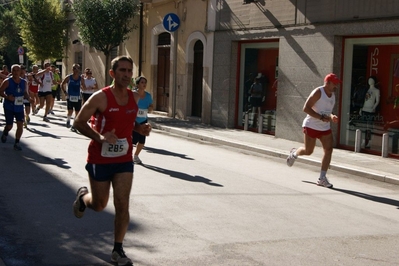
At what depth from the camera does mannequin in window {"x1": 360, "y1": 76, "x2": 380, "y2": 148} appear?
51.5 ft

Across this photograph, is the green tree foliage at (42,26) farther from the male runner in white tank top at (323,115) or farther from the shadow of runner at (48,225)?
the male runner in white tank top at (323,115)

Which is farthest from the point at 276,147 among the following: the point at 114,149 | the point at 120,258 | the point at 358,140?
the point at 120,258

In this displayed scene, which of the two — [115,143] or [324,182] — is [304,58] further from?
[115,143]

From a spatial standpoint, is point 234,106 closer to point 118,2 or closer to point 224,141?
point 224,141

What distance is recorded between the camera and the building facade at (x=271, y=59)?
1556 cm

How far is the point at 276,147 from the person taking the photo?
1656 cm

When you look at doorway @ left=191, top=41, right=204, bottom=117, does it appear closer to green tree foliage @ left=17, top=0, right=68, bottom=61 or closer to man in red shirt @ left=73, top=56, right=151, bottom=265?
green tree foliage @ left=17, top=0, right=68, bottom=61

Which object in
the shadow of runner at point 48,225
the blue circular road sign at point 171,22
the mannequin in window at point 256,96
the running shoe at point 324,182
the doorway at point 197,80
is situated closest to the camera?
the shadow of runner at point 48,225

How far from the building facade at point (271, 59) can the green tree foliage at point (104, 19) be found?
75cm

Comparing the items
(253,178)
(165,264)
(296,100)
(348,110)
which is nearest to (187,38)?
(296,100)

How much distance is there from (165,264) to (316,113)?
554 centimetres

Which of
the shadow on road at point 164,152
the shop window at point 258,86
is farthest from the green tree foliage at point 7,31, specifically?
the shadow on road at point 164,152

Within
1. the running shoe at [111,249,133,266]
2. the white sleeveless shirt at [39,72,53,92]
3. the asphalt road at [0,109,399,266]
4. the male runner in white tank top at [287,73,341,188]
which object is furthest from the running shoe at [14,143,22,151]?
the white sleeveless shirt at [39,72,53,92]

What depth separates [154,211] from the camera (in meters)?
8.41
